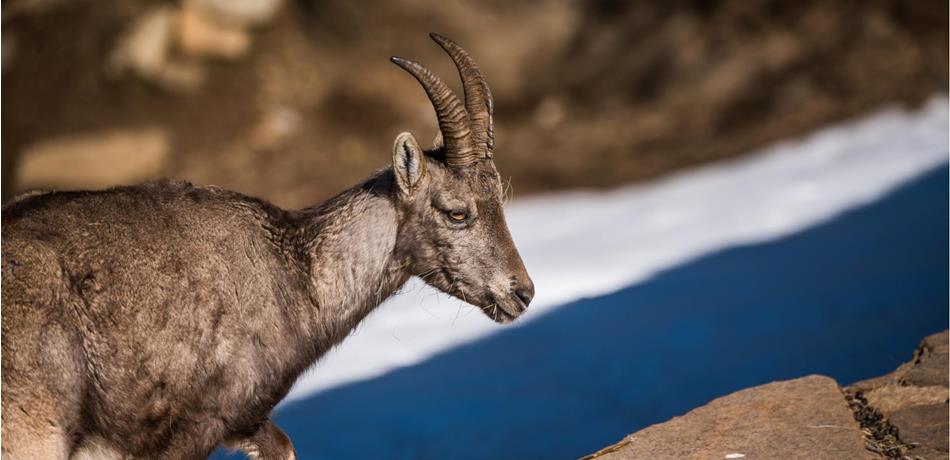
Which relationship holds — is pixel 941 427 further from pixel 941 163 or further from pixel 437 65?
pixel 437 65

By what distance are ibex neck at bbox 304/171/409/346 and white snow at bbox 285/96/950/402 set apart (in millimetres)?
2385

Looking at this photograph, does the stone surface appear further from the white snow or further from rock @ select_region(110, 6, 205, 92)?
rock @ select_region(110, 6, 205, 92)

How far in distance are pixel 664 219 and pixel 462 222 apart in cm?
642

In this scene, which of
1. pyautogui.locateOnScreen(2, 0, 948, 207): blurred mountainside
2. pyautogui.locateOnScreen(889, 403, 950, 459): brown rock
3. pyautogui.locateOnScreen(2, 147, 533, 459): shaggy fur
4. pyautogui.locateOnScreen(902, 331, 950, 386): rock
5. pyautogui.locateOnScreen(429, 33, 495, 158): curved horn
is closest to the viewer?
pyautogui.locateOnScreen(2, 147, 533, 459): shaggy fur

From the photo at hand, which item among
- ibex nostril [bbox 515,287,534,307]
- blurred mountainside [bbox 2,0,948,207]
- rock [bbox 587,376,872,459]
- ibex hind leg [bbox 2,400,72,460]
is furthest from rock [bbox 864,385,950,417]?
blurred mountainside [bbox 2,0,948,207]

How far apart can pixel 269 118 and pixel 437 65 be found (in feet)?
9.62

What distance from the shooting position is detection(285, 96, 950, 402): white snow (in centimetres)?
950

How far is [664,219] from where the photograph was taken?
12023 millimetres

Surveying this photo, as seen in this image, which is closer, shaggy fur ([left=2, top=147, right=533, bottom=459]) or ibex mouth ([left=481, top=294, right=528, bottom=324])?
shaggy fur ([left=2, top=147, right=533, bottom=459])

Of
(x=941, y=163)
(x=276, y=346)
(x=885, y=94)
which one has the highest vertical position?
(x=885, y=94)

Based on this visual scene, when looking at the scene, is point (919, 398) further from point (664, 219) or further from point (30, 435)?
point (664, 219)

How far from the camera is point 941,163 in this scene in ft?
36.3

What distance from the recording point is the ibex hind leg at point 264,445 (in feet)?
19.2

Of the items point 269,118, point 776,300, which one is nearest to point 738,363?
point 776,300
